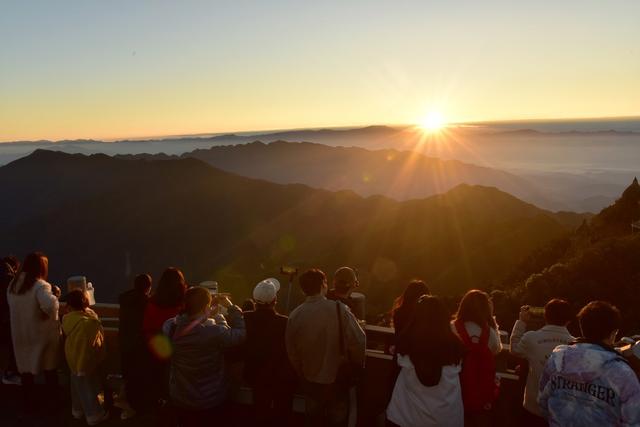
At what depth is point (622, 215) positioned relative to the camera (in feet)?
110

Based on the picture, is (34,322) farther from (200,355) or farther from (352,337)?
(352,337)

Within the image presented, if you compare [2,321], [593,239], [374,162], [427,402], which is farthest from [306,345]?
[374,162]

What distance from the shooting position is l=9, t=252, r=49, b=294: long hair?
16.1 ft

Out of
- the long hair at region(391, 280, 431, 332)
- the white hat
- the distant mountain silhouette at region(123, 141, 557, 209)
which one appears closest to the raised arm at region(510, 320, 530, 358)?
the long hair at region(391, 280, 431, 332)

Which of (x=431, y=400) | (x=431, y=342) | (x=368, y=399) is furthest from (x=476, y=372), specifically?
(x=368, y=399)

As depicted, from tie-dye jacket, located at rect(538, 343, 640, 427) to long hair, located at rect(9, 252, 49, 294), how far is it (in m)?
4.32

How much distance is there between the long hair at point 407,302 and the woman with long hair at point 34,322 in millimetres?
3218

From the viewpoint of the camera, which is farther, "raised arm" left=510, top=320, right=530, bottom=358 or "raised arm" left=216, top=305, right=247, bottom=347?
"raised arm" left=216, top=305, right=247, bottom=347

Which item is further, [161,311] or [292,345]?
[161,311]

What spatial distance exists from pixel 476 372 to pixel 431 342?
59cm

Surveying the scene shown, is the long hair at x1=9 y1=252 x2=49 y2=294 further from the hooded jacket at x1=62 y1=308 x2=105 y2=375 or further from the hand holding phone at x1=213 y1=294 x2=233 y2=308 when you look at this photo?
the hand holding phone at x1=213 y1=294 x2=233 y2=308

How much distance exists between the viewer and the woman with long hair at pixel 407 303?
4.00 metres

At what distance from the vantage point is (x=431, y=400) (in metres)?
3.45

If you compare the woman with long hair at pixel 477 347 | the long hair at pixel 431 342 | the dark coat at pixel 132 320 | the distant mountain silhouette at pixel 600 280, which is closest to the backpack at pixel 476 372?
the woman with long hair at pixel 477 347
